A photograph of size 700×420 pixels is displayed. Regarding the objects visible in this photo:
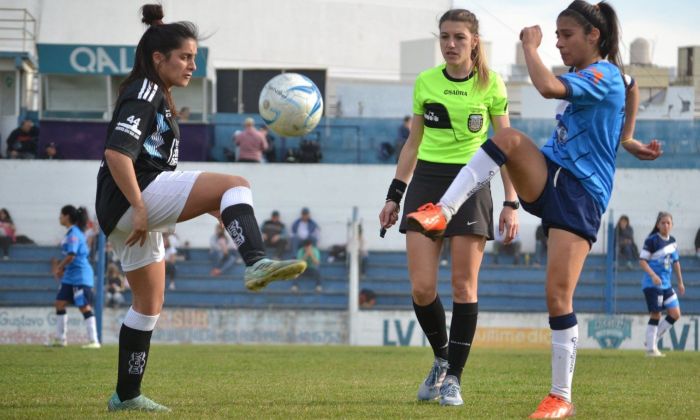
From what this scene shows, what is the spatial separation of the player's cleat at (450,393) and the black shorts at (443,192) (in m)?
0.87

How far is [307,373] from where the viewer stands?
31.7 ft

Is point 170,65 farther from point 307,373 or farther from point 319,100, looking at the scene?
point 319,100

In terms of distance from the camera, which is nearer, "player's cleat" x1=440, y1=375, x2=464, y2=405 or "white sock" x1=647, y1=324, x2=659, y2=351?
"player's cleat" x1=440, y1=375, x2=464, y2=405

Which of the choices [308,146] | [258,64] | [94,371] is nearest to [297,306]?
[308,146]

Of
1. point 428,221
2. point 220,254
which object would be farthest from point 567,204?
point 220,254

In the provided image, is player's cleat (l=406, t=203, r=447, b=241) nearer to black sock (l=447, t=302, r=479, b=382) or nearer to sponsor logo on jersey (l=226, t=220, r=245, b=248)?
sponsor logo on jersey (l=226, t=220, r=245, b=248)

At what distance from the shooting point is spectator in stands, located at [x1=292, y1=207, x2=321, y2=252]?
20219 millimetres

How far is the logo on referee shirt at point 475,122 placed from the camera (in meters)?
6.63

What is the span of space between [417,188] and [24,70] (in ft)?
80.0

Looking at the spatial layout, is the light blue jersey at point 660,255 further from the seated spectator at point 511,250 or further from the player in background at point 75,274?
the player in background at point 75,274

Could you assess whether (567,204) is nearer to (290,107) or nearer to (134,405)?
(134,405)

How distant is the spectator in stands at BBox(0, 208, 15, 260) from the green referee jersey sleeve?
1500 centimetres

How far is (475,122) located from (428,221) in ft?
4.90

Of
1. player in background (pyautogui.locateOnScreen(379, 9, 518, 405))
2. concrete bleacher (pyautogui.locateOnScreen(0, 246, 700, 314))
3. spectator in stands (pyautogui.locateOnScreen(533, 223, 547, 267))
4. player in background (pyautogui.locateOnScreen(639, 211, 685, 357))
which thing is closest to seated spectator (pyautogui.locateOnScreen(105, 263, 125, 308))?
concrete bleacher (pyautogui.locateOnScreen(0, 246, 700, 314))
